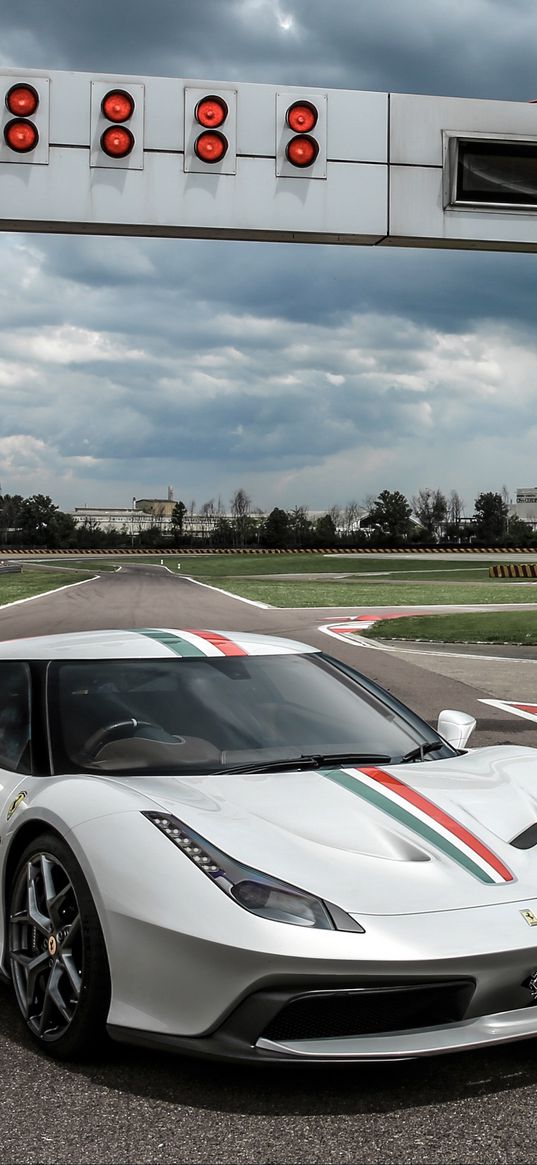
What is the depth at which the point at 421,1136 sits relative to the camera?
2.82 m

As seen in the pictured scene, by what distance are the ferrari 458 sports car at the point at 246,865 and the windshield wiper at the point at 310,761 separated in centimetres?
1

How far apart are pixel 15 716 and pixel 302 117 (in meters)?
6.86

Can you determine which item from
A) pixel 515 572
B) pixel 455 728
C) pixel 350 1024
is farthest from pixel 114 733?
pixel 515 572

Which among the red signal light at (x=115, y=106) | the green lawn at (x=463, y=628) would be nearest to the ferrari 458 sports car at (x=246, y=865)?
the red signal light at (x=115, y=106)

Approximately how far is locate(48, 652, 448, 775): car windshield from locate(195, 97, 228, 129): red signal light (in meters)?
6.27

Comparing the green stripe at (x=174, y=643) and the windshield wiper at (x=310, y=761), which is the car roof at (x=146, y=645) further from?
the windshield wiper at (x=310, y=761)

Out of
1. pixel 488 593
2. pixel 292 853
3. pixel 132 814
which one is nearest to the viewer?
pixel 292 853

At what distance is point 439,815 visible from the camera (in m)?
3.53

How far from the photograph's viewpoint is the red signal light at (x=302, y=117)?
9.55m

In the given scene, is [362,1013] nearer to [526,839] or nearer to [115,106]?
[526,839]

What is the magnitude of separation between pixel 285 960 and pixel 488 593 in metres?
39.7

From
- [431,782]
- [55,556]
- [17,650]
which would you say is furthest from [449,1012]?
[55,556]

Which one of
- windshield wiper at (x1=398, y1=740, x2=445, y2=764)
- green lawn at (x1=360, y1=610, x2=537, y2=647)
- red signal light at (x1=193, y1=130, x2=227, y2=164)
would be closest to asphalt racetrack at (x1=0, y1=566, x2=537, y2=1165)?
windshield wiper at (x1=398, y1=740, x2=445, y2=764)

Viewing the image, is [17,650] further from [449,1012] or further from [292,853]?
[449,1012]
